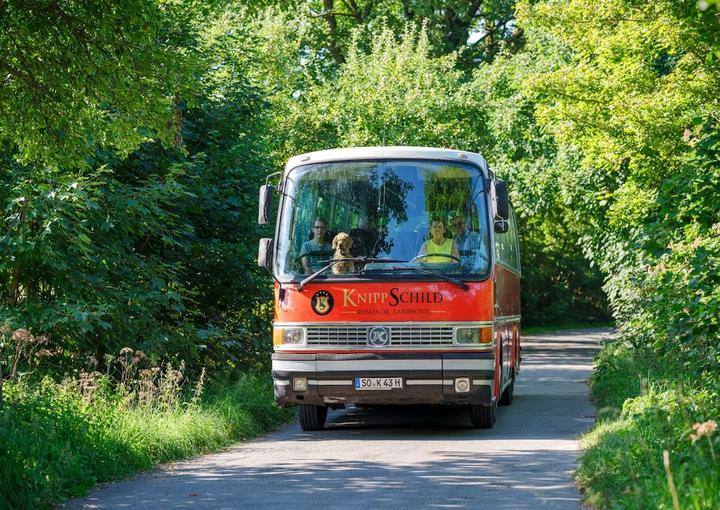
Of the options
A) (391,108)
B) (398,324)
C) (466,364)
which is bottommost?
(466,364)

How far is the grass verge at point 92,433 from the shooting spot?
884 centimetres

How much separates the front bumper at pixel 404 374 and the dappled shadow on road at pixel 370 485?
1.50 metres

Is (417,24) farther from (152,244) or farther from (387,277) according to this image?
(387,277)

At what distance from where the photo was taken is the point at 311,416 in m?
14.3

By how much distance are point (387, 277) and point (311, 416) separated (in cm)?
218

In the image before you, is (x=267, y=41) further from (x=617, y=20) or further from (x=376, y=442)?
(x=376, y=442)

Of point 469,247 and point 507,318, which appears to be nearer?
point 469,247

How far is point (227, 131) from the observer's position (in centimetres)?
1994

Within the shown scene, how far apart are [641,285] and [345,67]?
1953 centimetres

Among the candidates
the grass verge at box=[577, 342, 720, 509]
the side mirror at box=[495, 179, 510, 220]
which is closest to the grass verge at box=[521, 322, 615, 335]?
the grass verge at box=[577, 342, 720, 509]

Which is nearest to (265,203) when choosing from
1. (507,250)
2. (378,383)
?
(378,383)

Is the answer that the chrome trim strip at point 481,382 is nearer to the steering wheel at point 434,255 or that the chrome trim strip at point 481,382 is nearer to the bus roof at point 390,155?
the steering wheel at point 434,255

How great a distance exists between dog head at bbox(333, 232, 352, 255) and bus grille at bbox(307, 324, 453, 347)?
863 mm

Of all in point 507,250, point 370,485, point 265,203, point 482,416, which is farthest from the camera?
point 507,250
